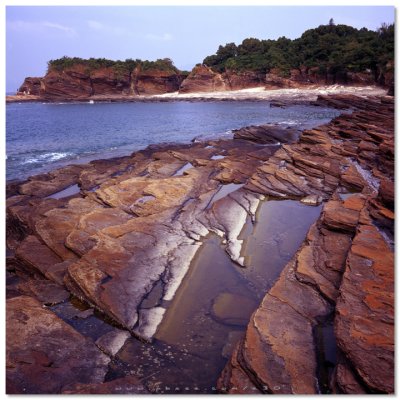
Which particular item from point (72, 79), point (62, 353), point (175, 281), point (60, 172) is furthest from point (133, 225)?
point (72, 79)

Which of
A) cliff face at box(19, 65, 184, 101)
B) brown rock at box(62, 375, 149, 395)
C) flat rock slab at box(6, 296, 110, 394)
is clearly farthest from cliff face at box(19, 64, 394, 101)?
brown rock at box(62, 375, 149, 395)

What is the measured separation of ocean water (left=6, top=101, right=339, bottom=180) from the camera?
25547 mm

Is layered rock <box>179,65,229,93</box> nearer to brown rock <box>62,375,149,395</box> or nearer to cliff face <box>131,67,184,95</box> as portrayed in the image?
cliff face <box>131,67,184,95</box>

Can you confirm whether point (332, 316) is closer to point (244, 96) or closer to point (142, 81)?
point (244, 96)

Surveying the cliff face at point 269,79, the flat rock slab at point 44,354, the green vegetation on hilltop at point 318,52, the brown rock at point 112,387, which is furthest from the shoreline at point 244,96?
the brown rock at point 112,387

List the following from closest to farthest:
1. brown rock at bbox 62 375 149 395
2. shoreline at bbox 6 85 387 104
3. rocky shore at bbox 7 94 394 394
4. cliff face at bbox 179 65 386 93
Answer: brown rock at bbox 62 375 149 395, rocky shore at bbox 7 94 394 394, shoreline at bbox 6 85 387 104, cliff face at bbox 179 65 386 93

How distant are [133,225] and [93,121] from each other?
3882 cm

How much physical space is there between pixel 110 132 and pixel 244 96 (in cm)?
3966

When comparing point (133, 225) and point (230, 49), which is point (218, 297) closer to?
point (133, 225)

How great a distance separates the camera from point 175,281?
891cm

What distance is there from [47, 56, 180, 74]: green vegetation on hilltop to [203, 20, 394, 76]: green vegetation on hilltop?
35.5ft

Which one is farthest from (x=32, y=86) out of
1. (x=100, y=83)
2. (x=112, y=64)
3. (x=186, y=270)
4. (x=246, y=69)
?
(x=186, y=270)

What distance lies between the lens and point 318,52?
235 feet

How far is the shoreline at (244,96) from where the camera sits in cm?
5965
